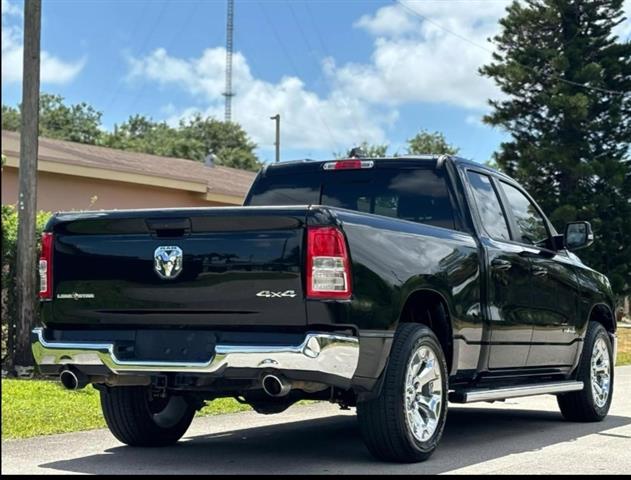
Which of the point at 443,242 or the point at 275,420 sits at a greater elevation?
the point at 443,242

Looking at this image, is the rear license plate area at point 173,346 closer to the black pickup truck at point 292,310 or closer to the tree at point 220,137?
the black pickup truck at point 292,310

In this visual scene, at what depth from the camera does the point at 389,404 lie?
20.5ft

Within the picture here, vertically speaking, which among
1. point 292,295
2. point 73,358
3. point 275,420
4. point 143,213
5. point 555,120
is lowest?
point 275,420

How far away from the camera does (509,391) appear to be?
25.2 ft

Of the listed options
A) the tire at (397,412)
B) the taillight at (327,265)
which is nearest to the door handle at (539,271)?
the tire at (397,412)

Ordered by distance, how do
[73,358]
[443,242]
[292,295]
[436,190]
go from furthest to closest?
[436,190] < [443,242] < [73,358] < [292,295]

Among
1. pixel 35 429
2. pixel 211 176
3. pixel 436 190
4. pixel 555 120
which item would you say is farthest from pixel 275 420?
pixel 555 120

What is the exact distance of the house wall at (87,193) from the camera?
64.0 feet

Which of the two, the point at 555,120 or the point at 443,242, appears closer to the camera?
the point at 443,242

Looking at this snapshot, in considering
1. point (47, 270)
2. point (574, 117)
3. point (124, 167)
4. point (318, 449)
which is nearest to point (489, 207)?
point (318, 449)

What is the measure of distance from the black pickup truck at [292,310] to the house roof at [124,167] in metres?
11.7

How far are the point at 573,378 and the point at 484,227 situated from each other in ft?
6.71

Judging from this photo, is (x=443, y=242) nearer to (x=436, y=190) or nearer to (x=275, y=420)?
(x=436, y=190)

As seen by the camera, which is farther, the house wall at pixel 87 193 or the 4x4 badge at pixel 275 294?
the house wall at pixel 87 193
